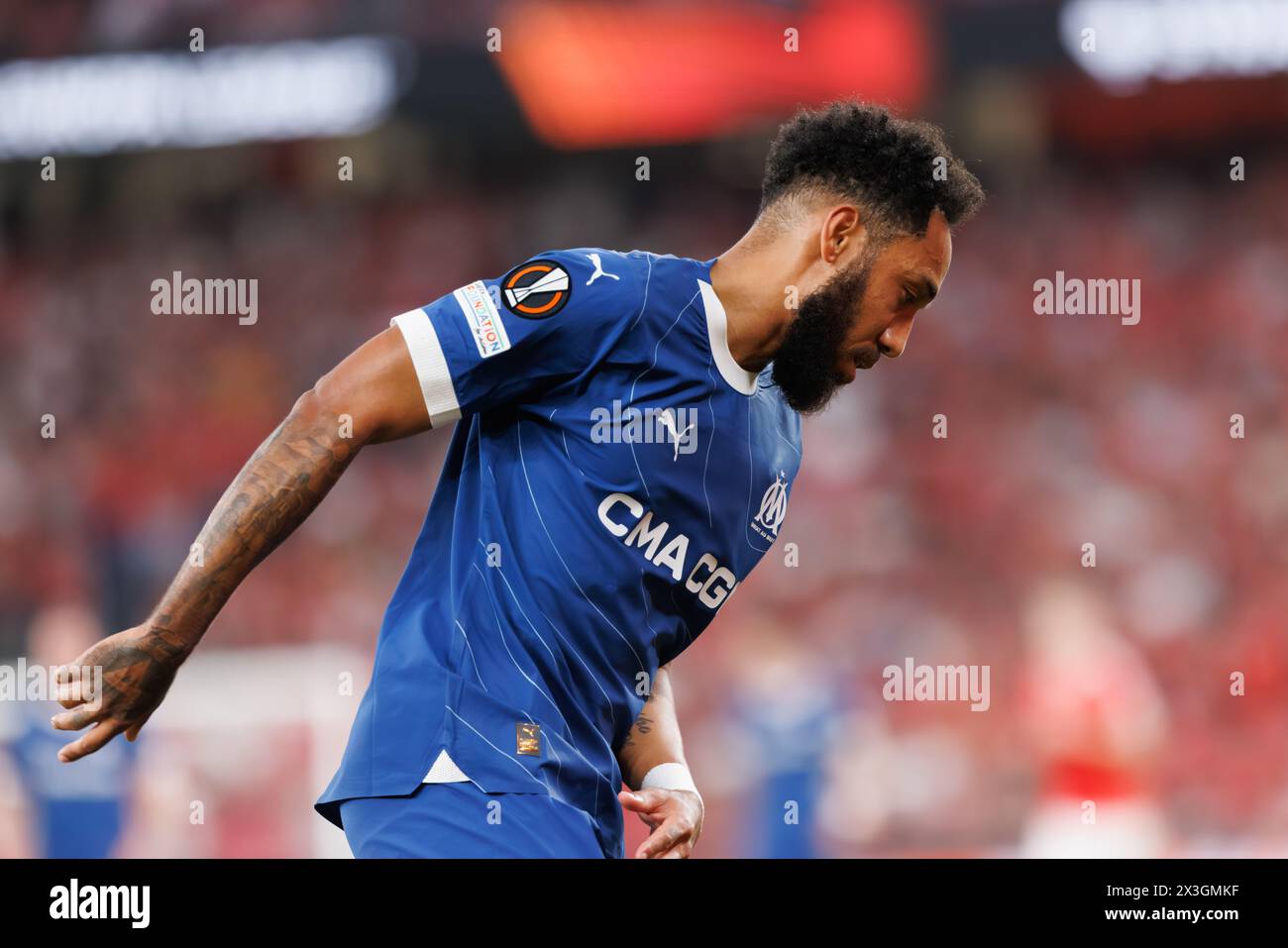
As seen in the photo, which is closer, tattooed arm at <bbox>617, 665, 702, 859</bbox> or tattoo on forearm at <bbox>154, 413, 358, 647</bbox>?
tattoo on forearm at <bbox>154, 413, 358, 647</bbox>

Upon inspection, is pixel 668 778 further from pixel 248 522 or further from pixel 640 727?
pixel 248 522

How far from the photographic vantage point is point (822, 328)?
117 inches

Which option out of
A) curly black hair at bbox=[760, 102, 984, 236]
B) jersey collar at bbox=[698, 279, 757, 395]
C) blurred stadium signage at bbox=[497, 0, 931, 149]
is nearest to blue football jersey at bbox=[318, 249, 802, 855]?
jersey collar at bbox=[698, 279, 757, 395]

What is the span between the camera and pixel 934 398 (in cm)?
1238

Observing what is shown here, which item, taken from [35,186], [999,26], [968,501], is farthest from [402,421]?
[35,186]

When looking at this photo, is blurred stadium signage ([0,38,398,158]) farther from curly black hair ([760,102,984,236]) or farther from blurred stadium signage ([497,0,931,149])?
curly black hair ([760,102,984,236])

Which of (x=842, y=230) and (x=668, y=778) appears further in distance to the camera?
(x=668, y=778)

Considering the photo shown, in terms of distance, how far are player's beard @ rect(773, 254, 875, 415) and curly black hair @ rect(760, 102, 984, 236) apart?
121mm

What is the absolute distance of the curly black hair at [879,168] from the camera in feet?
9.81

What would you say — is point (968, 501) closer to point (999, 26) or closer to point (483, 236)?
point (999, 26)

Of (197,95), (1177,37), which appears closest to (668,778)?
(1177,37)

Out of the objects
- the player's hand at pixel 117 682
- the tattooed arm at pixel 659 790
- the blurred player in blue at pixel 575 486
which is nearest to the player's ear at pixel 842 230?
the blurred player in blue at pixel 575 486

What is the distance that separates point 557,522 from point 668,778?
26.0 inches

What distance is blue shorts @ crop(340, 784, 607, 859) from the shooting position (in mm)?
2576
